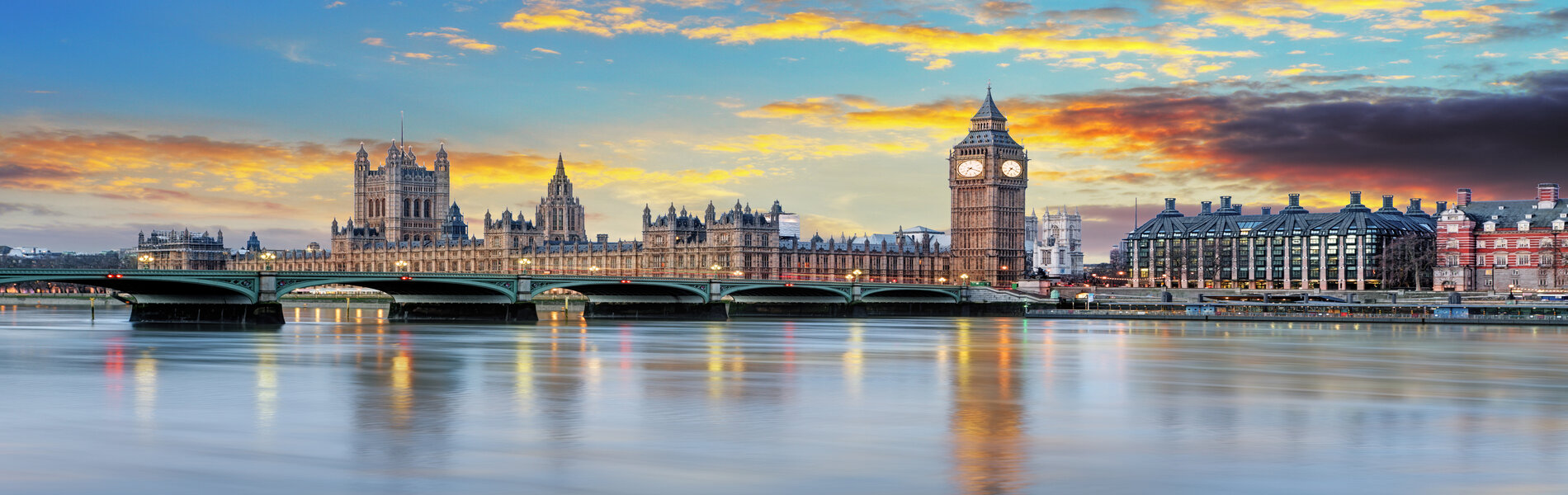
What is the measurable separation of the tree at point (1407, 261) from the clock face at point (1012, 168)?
123 feet

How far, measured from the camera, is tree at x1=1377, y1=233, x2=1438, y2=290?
469ft

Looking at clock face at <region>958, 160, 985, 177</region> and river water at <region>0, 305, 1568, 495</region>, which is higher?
clock face at <region>958, 160, 985, 177</region>

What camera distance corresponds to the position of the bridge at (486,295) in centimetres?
7881

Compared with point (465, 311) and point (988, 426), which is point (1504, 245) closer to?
point (465, 311)

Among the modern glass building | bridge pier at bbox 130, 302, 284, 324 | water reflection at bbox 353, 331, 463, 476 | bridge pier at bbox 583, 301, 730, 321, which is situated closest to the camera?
water reflection at bbox 353, 331, 463, 476

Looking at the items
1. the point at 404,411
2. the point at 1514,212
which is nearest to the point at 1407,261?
the point at 1514,212

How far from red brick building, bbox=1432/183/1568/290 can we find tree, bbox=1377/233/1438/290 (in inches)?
207

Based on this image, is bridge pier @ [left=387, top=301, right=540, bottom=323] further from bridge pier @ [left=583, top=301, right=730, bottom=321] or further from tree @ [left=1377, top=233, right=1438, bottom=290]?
tree @ [left=1377, top=233, right=1438, bottom=290]

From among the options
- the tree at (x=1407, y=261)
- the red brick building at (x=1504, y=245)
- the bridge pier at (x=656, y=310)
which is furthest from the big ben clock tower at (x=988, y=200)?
the bridge pier at (x=656, y=310)

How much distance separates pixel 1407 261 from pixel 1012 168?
133 ft

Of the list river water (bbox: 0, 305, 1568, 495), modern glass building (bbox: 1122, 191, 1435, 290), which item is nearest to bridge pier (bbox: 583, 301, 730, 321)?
river water (bbox: 0, 305, 1568, 495)

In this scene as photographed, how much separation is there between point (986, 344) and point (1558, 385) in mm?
27406

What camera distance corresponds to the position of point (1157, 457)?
24.0 m

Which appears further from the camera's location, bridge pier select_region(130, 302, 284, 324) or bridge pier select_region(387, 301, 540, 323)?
bridge pier select_region(387, 301, 540, 323)
